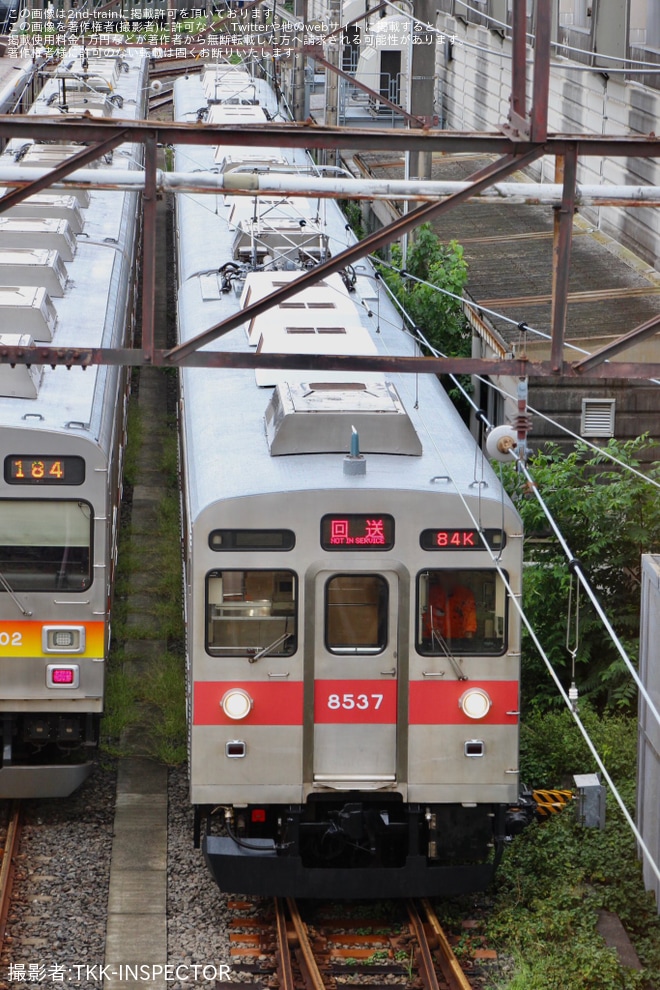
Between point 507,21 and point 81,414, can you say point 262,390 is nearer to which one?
point 81,414

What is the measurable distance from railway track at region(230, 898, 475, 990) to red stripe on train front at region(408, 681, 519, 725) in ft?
3.99

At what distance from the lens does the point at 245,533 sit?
25.2 feet

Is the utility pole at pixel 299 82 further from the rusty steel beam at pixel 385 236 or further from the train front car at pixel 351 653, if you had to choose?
the rusty steel beam at pixel 385 236

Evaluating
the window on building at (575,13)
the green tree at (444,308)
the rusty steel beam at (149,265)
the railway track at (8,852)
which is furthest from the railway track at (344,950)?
the window on building at (575,13)

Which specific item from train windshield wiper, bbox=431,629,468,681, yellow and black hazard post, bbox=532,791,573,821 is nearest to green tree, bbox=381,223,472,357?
yellow and black hazard post, bbox=532,791,573,821

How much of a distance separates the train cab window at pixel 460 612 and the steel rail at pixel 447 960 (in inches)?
62.4

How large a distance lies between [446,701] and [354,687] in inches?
19.9

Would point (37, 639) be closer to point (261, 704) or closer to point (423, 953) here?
point (261, 704)

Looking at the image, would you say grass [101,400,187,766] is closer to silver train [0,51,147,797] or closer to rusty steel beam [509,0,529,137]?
silver train [0,51,147,797]

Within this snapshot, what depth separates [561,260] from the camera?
6.76m

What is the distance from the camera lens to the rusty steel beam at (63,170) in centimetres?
624

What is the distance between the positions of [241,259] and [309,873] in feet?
17.6

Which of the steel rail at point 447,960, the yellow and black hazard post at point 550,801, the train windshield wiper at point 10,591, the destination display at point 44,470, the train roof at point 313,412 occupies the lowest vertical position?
the steel rail at point 447,960

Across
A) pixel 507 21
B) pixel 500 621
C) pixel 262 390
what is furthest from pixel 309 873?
pixel 507 21
